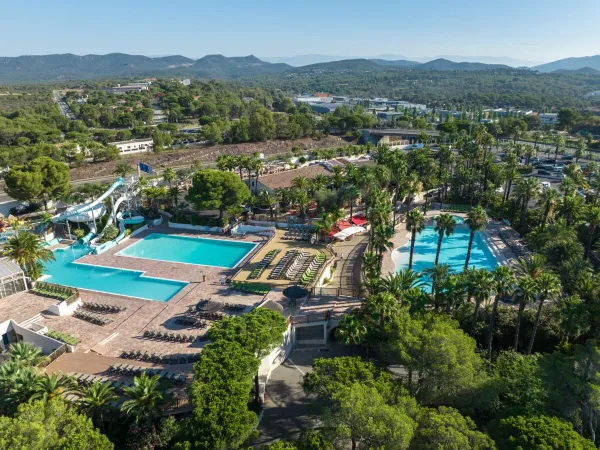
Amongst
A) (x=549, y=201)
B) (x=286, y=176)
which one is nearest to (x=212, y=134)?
(x=286, y=176)

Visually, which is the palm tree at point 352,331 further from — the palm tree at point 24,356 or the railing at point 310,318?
the palm tree at point 24,356

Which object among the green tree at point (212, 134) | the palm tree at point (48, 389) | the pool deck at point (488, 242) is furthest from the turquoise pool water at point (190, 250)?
the green tree at point (212, 134)

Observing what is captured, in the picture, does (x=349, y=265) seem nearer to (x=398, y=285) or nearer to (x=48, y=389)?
(x=398, y=285)

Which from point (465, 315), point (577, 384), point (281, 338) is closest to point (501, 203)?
point (465, 315)

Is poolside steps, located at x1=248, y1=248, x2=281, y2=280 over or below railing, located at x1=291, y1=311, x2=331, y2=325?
below

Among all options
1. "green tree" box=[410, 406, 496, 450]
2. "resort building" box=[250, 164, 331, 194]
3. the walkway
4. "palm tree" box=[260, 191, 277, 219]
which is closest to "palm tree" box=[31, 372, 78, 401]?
"green tree" box=[410, 406, 496, 450]

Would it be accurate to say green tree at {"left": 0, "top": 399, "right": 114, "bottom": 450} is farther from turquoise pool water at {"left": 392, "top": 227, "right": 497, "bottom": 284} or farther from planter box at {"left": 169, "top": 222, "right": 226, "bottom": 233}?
planter box at {"left": 169, "top": 222, "right": 226, "bottom": 233}

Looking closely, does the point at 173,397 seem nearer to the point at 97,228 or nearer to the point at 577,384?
the point at 577,384
